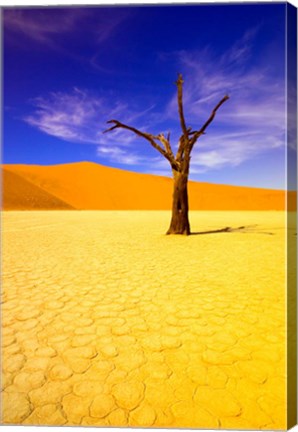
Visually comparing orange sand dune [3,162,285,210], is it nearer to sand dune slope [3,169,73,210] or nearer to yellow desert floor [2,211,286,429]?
sand dune slope [3,169,73,210]

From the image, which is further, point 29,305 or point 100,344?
point 29,305

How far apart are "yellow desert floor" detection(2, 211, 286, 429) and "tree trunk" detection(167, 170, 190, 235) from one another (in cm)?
481

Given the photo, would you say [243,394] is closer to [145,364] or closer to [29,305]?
[145,364]

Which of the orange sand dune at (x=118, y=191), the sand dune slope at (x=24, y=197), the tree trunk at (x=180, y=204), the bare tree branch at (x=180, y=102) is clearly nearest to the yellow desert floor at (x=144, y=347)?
the tree trunk at (x=180, y=204)

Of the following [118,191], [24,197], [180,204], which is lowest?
[180,204]

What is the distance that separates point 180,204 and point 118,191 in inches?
1845

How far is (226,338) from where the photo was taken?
98.6 inches

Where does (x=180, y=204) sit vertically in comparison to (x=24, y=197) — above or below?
below

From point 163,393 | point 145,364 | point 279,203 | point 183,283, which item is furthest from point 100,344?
point 279,203

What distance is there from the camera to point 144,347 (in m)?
2.35

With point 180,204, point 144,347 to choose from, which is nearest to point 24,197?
point 180,204

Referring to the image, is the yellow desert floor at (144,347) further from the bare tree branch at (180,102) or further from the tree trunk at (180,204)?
the bare tree branch at (180,102)

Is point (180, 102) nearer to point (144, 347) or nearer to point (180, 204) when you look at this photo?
point (180, 204)

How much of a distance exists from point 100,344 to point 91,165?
232ft
